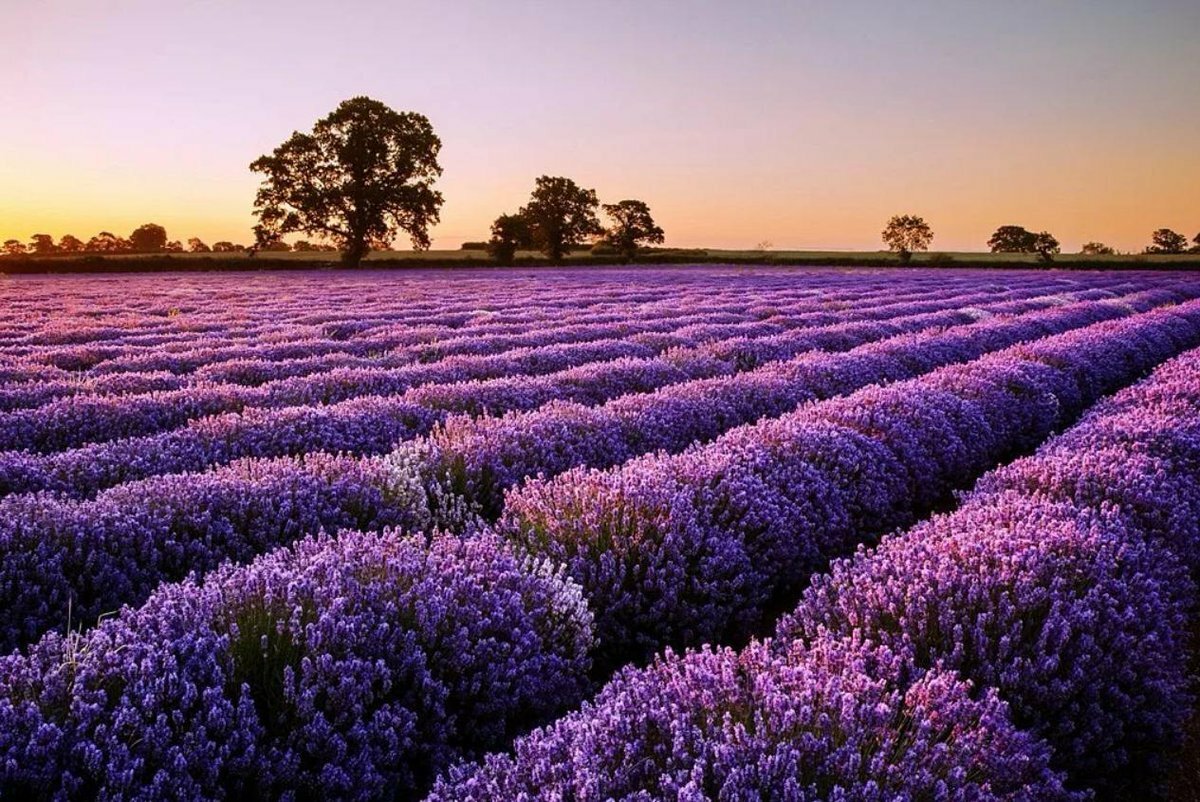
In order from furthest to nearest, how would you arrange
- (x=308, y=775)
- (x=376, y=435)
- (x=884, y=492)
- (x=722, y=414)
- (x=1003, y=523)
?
(x=722, y=414) → (x=376, y=435) → (x=884, y=492) → (x=1003, y=523) → (x=308, y=775)

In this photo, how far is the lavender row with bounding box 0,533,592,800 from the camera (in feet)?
6.65

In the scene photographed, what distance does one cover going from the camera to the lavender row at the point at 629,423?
512cm

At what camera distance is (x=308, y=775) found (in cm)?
222

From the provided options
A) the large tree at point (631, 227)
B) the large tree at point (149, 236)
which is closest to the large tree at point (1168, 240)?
the large tree at point (631, 227)

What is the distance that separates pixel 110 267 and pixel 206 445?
192ft

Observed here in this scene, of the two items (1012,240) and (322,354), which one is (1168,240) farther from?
(322,354)

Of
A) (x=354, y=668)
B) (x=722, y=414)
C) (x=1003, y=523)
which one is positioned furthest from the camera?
(x=722, y=414)

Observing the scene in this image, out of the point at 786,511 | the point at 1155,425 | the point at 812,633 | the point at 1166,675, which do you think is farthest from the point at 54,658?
the point at 1155,425

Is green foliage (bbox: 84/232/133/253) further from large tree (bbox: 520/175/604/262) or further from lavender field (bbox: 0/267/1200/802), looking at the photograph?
lavender field (bbox: 0/267/1200/802)

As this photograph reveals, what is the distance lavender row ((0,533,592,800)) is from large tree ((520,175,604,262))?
7095cm

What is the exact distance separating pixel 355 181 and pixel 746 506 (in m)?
56.1

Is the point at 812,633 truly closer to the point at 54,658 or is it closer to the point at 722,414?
the point at 54,658

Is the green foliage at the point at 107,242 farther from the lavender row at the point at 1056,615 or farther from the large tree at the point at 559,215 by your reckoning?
the lavender row at the point at 1056,615

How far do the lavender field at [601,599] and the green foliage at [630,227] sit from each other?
7947 centimetres
